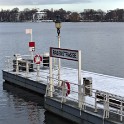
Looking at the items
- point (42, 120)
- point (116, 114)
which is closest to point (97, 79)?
point (42, 120)

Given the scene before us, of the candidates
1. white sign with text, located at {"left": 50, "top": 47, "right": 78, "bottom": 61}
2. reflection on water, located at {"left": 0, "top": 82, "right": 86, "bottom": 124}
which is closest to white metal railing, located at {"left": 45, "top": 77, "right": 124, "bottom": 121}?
reflection on water, located at {"left": 0, "top": 82, "right": 86, "bottom": 124}

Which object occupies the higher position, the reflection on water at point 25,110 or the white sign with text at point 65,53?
the white sign with text at point 65,53

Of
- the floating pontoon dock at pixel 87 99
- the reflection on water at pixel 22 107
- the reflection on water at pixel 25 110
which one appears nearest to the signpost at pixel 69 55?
the floating pontoon dock at pixel 87 99

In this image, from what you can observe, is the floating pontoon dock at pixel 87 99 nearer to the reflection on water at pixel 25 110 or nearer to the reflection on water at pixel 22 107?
the reflection on water at pixel 25 110

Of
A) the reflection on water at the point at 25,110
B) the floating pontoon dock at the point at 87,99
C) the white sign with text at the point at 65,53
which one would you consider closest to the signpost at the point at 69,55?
the white sign with text at the point at 65,53

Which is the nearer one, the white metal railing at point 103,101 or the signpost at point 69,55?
the white metal railing at point 103,101

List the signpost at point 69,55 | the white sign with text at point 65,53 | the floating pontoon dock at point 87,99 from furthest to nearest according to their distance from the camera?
1. the white sign with text at point 65,53
2. the signpost at point 69,55
3. the floating pontoon dock at point 87,99

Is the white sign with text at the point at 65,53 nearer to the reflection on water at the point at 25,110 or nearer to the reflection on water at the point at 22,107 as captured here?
the reflection on water at the point at 25,110

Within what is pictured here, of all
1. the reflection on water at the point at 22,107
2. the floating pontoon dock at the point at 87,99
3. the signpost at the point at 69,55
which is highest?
the signpost at the point at 69,55

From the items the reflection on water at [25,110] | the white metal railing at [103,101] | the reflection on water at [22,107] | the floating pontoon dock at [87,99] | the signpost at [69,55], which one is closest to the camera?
the white metal railing at [103,101]

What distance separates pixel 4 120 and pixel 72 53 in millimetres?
4117

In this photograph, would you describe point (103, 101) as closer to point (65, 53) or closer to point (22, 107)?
point (65, 53)

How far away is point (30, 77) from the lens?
856 inches

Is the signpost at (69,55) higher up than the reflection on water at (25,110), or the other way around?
the signpost at (69,55)
